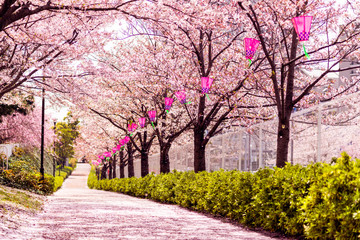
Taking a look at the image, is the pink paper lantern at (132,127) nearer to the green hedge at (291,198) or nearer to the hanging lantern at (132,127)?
the hanging lantern at (132,127)

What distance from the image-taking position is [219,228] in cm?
888

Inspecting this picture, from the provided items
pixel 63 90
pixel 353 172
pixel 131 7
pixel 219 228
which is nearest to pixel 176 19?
pixel 131 7

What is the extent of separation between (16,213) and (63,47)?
578cm

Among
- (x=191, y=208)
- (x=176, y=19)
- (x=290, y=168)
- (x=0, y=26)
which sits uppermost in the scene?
(x=176, y=19)

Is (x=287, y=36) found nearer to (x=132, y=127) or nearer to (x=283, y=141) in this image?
(x=283, y=141)

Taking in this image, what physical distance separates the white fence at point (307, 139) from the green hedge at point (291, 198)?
3.42 ft

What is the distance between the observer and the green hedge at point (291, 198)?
5.60 meters

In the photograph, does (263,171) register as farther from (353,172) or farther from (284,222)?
(353,172)

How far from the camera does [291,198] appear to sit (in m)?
7.45

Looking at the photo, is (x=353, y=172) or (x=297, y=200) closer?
(x=353, y=172)

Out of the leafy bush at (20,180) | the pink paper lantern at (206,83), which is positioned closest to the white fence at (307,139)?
the pink paper lantern at (206,83)

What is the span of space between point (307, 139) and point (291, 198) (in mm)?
3162

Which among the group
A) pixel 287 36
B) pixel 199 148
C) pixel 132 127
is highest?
pixel 287 36

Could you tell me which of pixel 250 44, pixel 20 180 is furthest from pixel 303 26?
pixel 20 180
